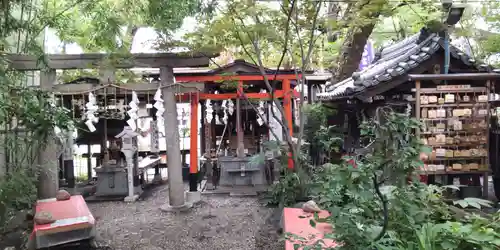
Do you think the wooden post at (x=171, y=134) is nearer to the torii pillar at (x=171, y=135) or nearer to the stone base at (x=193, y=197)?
the torii pillar at (x=171, y=135)

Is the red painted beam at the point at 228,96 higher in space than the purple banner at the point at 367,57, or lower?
lower

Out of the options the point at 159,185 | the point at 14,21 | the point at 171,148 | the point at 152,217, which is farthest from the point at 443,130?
the point at 159,185

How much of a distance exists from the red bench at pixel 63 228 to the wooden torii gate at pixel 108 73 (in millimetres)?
1678

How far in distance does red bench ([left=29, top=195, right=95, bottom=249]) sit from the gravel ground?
0.73m

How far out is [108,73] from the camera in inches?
303

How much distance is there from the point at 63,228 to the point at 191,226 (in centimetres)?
246

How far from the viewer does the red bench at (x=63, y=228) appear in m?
5.34

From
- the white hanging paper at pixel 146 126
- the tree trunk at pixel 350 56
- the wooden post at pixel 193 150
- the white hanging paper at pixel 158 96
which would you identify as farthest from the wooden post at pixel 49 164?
the tree trunk at pixel 350 56

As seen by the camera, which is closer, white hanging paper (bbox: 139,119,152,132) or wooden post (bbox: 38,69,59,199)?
wooden post (bbox: 38,69,59,199)

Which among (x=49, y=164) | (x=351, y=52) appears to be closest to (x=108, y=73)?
(x=49, y=164)

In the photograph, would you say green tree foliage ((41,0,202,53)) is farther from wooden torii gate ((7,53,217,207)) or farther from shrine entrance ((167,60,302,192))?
shrine entrance ((167,60,302,192))

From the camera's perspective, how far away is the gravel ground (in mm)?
6344

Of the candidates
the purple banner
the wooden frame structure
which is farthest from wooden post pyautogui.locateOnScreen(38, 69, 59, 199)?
the purple banner

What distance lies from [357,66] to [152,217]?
24.4 feet
